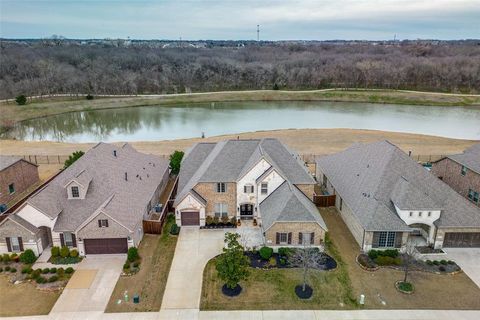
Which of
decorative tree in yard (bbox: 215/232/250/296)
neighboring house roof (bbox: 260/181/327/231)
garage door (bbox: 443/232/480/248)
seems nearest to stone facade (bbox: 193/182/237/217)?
neighboring house roof (bbox: 260/181/327/231)

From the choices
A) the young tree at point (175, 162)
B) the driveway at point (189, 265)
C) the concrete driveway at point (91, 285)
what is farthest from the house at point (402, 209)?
the young tree at point (175, 162)

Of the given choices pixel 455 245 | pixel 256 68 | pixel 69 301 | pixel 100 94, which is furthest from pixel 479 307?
pixel 256 68

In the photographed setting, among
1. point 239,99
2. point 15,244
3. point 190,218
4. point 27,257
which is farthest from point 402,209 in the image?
point 239,99

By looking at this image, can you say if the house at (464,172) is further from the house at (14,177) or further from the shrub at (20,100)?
the shrub at (20,100)

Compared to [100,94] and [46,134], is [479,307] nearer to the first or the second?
[46,134]

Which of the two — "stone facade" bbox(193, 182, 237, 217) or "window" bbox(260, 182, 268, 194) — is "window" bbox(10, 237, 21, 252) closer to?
"stone facade" bbox(193, 182, 237, 217)

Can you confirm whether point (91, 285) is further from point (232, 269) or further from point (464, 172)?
point (464, 172)

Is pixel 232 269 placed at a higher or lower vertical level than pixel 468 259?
higher
